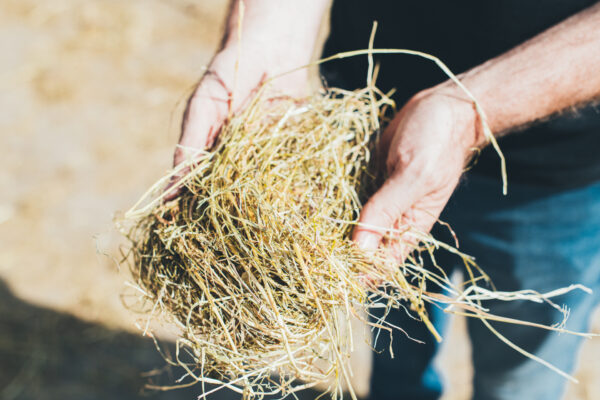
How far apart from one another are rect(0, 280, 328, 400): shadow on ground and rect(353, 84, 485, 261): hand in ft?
4.18

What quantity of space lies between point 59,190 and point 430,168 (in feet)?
7.80

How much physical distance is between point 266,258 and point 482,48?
762 millimetres

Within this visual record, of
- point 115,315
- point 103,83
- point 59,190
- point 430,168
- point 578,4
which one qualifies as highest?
point 578,4

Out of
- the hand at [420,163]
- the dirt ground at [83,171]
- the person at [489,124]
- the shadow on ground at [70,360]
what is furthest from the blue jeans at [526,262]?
the shadow on ground at [70,360]

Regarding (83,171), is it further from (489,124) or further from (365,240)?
(489,124)

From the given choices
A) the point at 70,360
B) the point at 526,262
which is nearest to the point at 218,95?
the point at 526,262

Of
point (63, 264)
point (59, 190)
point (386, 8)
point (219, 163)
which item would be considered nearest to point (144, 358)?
point (63, 264)

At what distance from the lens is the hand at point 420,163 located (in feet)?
3.55

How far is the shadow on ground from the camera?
82.3 inches

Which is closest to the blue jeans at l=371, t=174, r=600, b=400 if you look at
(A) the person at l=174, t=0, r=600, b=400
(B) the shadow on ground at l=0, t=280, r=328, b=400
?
(A) the person at l=174, t=0, r=600, b=400

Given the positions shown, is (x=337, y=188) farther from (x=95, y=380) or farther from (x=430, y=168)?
(x=95, y=380)

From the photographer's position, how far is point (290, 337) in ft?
3.36

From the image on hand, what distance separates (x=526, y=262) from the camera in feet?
4.86

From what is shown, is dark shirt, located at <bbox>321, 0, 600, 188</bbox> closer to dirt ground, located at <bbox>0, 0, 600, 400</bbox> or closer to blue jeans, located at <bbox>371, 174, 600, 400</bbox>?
blue jeans, located at <bbox>371, 174, 600, 400</bbox>
